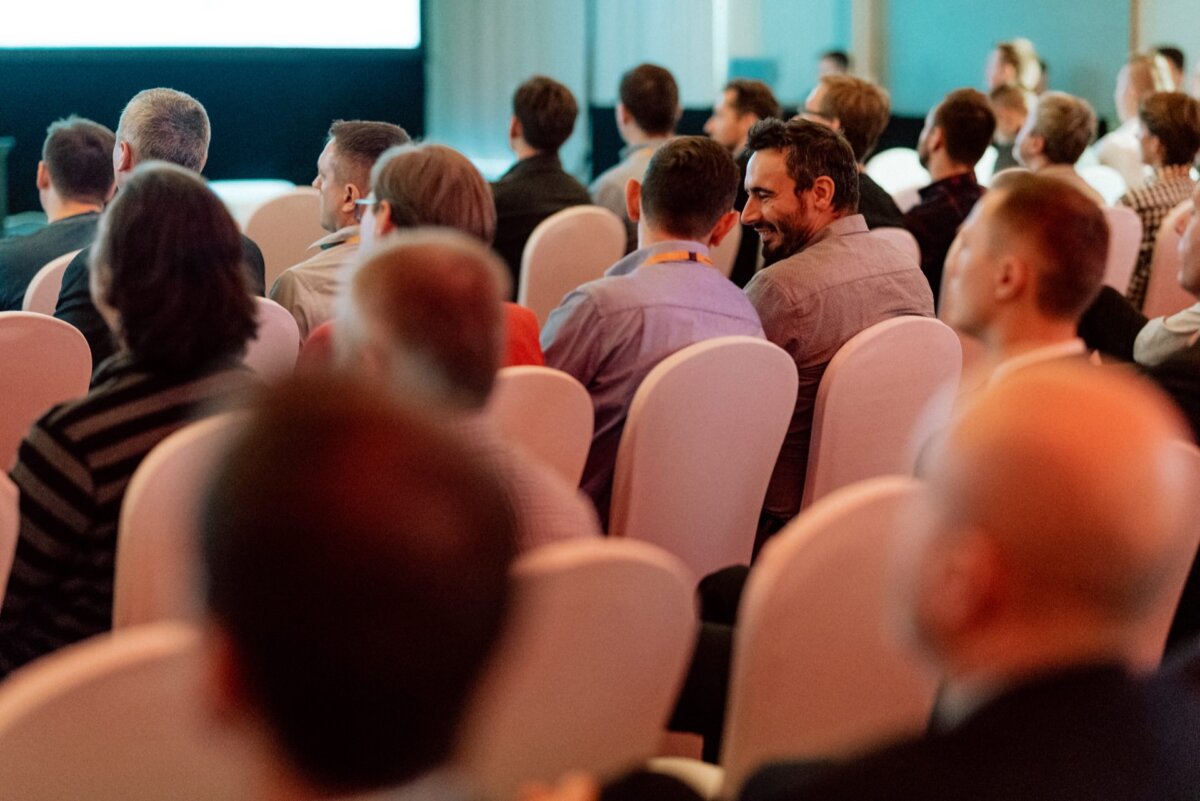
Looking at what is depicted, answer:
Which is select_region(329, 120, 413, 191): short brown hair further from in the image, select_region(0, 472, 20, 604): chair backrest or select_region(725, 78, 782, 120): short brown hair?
select_region(725, 78, 782, 120): short brown hair

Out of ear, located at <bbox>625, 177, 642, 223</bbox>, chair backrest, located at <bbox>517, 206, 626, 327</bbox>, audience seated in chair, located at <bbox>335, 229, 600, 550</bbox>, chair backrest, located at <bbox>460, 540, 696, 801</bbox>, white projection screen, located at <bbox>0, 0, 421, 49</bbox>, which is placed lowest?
chair backrest, located at <bbox>517, 206, 626, 327</bbox>

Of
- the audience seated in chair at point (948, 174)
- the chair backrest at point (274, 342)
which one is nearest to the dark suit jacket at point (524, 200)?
the audience seated in chair at point (948, 174)

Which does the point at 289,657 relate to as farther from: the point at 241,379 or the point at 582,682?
the point at 241,379

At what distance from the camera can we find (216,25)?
923cm

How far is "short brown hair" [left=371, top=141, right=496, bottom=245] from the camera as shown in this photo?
296 centimetres

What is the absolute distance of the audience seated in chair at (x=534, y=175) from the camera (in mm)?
5637

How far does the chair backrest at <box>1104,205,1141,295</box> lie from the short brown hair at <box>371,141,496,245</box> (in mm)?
2879

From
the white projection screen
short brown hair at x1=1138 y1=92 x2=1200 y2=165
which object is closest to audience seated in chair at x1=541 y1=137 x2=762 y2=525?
short brown hair at x1=1138 y1=92 x2=1200 y2=165

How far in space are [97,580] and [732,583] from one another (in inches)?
42.1

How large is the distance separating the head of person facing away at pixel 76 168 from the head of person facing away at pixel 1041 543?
3.67 meters

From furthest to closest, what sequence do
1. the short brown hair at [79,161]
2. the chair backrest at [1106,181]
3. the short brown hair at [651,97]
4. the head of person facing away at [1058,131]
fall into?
the chair backrest at [1106,181] < the short brown hair at [651,97] < the head of person facing away at [1058,131] < the short brown hair at [79,161]

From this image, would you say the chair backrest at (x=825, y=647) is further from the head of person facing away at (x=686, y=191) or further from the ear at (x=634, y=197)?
the ear at (x=634, y=197)

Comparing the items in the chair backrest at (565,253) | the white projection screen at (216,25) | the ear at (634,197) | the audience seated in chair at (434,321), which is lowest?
the chair backrest at (565,253)

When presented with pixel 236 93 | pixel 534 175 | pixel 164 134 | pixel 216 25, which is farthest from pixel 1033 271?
pixel 236 93
